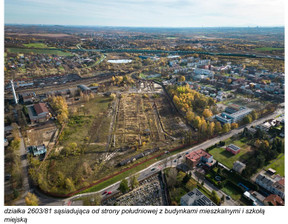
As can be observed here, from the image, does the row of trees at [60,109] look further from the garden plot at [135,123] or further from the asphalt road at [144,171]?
the garden plot at [135,123]

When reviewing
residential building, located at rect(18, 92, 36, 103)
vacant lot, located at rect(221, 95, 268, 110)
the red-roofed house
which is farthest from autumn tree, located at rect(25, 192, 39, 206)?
vacant lot, located at rect(221, 95, 268, 110)

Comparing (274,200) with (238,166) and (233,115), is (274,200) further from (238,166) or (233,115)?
(233,115)

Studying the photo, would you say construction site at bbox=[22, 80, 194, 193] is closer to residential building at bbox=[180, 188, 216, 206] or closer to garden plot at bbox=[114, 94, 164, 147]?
garden plot at bbox=[114, 94, 164, 147]

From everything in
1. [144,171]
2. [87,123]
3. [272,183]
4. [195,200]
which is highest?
[195,200]

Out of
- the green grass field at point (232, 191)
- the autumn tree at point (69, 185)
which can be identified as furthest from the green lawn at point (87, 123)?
the green grass field at point (232, 191)

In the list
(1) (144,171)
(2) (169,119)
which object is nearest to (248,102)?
(2) (169,119)

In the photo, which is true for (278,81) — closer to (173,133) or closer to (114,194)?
(173,133)
